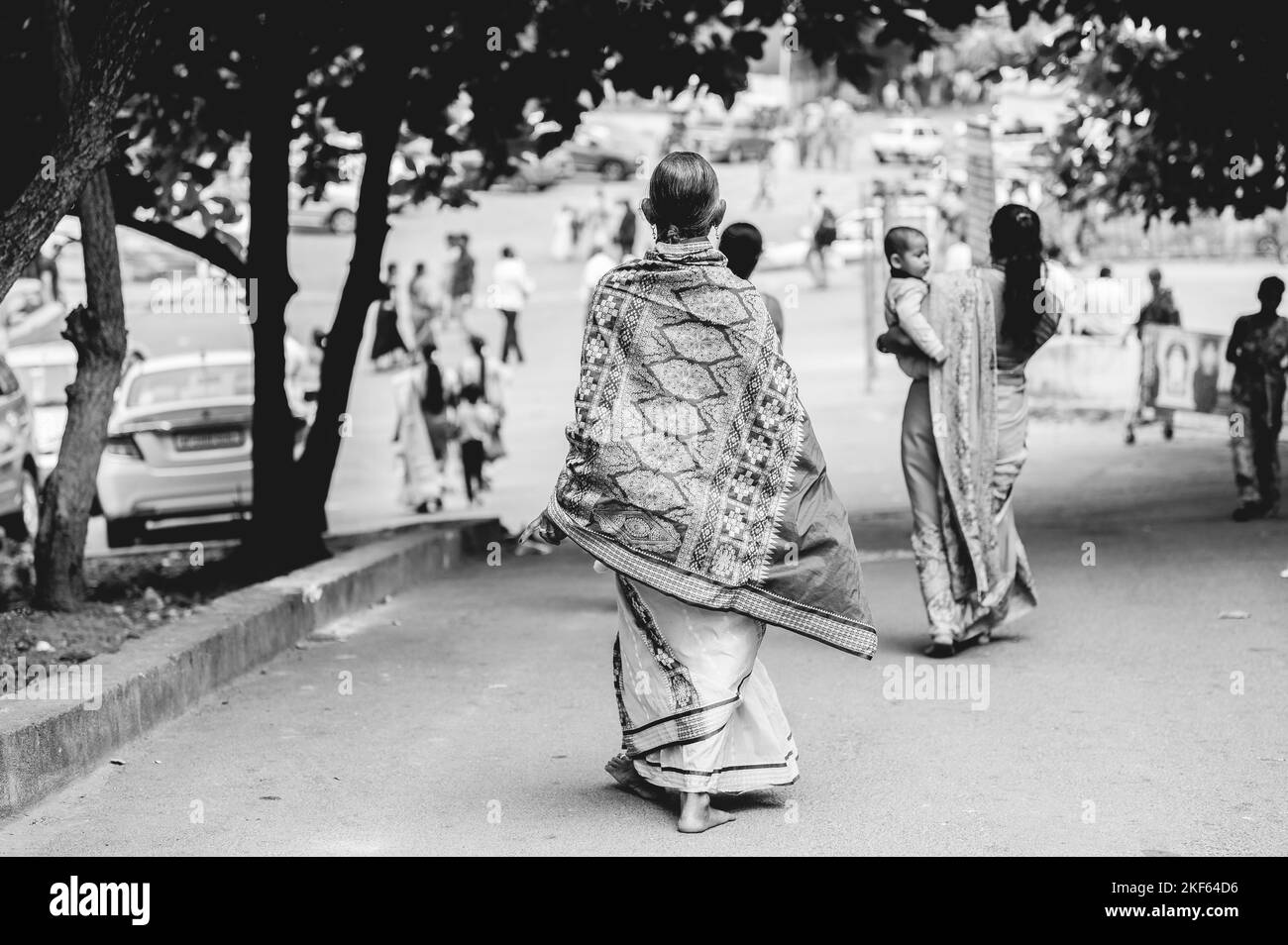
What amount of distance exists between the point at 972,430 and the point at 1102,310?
17482 mm

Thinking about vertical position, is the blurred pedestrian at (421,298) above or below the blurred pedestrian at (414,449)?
above

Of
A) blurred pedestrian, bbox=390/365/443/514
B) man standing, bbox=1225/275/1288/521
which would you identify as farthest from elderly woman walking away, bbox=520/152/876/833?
blurred pedestrian, bbox=390/365/443/514

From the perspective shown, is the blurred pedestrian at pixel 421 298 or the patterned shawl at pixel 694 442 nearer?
the patterned shawl at pixel 694 442

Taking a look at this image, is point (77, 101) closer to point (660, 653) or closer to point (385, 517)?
point (660, 653)

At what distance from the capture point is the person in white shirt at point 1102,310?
2461cm

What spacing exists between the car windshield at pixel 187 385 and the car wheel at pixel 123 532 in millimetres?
1102

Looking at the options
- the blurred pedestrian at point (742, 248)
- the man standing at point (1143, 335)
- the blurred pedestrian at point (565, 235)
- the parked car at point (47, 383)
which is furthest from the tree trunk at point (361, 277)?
the blurred pedestrian at point (565, 235)

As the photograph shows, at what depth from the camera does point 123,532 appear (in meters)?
15.9

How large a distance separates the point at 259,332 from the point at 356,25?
196 centimetres

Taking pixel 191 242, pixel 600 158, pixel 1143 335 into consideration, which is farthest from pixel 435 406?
pixel 600 158

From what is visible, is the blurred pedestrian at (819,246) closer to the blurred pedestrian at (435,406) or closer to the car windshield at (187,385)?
the blurred pedestrian at (435,406)

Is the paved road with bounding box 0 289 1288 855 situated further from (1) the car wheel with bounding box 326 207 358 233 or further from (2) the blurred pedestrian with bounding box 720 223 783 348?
(1) the car wheel with bounding box 326 207 358 233

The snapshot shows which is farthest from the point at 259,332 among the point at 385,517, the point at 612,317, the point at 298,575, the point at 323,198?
the point at 385,517

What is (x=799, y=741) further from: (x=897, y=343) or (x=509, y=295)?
(x=509, y=295)
